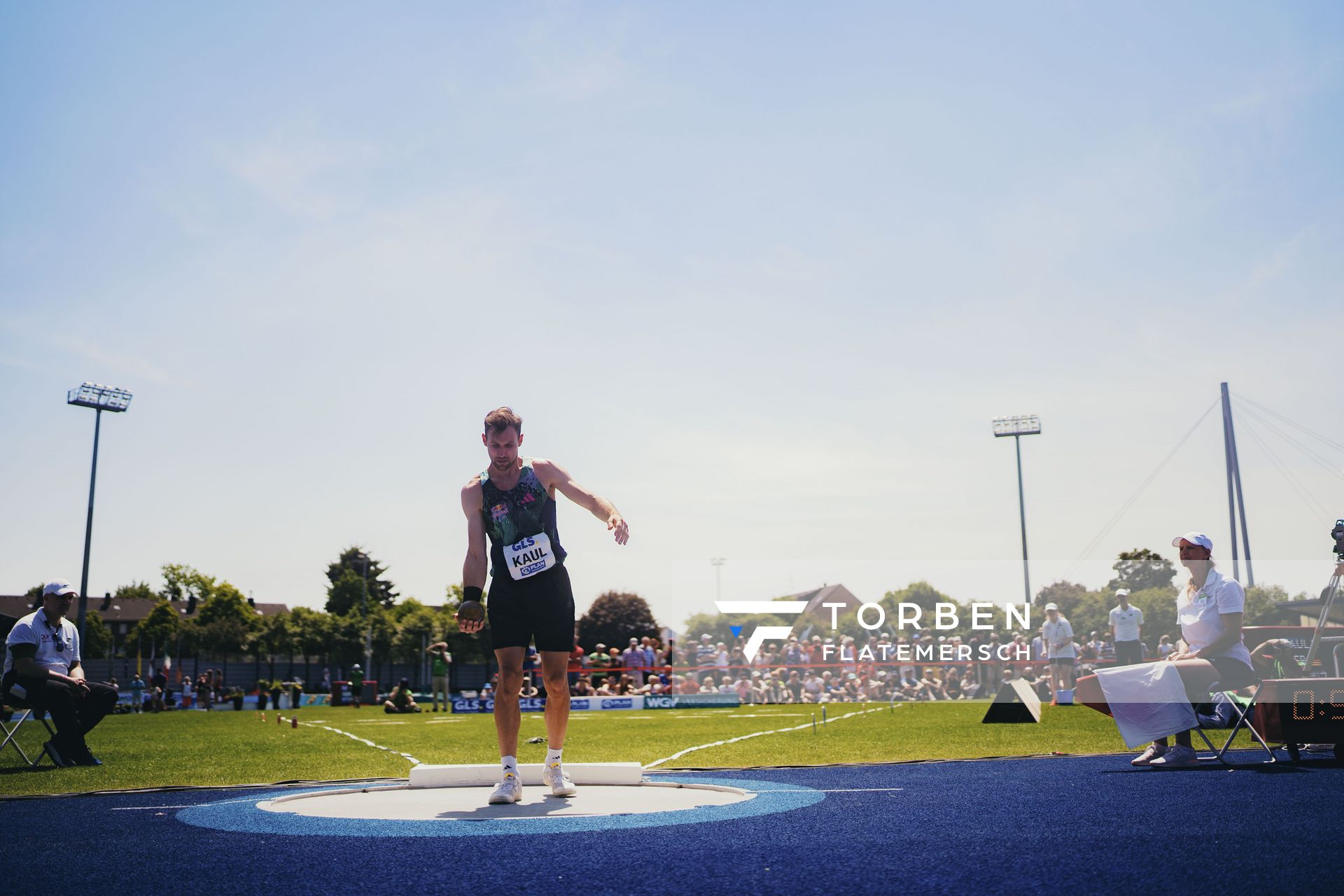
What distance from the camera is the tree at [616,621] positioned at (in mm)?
80312

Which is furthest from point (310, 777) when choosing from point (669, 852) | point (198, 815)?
point (669, 852)

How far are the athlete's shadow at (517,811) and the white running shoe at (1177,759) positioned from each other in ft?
15.0

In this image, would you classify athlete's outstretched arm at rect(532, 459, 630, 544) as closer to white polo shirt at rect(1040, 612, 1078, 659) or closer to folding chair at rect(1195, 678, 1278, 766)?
folding chair at rect(1195, 678, 1278, 766)

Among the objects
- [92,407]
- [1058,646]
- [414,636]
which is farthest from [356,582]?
[1058,646]

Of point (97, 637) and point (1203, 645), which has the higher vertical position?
point (1203, 645)

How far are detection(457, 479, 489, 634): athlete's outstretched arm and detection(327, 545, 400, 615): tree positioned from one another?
97.1 m

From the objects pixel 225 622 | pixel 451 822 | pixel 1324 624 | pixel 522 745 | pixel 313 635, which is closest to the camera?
pixel 451 822

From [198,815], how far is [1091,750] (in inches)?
299

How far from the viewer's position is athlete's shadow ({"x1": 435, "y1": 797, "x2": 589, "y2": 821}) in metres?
→ 4.86

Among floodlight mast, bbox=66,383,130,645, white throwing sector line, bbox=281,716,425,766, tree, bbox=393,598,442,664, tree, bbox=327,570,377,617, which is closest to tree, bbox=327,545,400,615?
tree, bbox=327,570,377,617

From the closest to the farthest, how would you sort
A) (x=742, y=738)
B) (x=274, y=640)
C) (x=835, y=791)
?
(x=835, y=791) < (x=742, y=738) < (x=274, y=640)

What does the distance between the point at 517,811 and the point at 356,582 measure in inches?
3934

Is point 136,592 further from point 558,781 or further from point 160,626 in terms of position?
point 558,781

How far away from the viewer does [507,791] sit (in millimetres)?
5570
